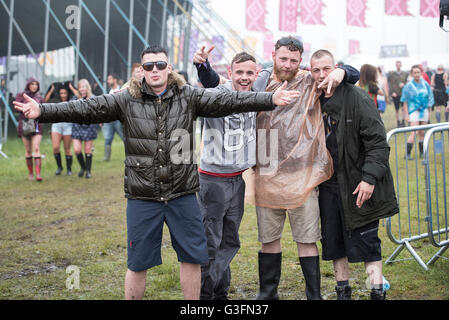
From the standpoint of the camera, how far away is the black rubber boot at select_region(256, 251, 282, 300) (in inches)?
153

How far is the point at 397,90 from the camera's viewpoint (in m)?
17.1

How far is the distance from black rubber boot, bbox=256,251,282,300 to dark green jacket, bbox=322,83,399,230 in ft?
2.20

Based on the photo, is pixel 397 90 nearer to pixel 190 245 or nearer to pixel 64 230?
pixel 64 230

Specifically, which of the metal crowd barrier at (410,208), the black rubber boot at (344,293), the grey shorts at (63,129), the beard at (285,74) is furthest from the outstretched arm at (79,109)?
the grey shorts at (63,129)

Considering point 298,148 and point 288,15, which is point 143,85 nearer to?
point 298,148

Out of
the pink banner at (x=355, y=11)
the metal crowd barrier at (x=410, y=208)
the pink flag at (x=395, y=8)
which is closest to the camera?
the metal crowd barrier at (x=410, y=208)

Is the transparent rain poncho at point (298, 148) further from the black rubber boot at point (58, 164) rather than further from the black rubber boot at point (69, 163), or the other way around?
the black rubber boot at point (58, 164)

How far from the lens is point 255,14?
20.2m

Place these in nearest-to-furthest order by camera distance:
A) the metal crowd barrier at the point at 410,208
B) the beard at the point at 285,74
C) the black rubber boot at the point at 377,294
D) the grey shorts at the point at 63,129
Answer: the black rubber boot at the point at 377,294 < the beard at the point at 285,74 < the metal crowd barrier at the point at 410,208 < the grey shorts at the point at 63,129

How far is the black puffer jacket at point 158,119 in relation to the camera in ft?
10.8

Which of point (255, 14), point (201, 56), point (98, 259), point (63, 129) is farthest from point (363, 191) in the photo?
point (255, 14)

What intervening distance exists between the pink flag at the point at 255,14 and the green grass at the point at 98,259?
1292 cm

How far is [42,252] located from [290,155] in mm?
3124
